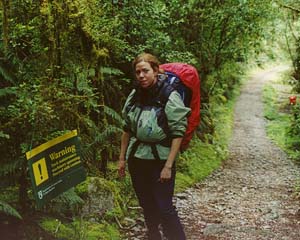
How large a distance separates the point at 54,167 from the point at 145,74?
118 cm

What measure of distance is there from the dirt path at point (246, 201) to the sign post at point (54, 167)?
2.54m

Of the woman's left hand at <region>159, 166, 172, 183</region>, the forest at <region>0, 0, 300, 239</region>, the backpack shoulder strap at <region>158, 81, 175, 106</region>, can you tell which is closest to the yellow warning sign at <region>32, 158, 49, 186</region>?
the forest at <region>0, 0, 300, 239</region>

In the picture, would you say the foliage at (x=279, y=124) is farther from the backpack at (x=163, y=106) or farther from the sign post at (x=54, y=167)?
the sign post at (x=54, y=167)

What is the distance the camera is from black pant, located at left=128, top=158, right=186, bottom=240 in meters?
4.36

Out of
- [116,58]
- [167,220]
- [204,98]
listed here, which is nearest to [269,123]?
[204,98]

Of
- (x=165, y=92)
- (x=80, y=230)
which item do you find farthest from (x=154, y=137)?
(x=80, y=230)

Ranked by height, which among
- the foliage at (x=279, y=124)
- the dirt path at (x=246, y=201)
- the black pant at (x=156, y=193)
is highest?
the black pant at (x=156, y=193)

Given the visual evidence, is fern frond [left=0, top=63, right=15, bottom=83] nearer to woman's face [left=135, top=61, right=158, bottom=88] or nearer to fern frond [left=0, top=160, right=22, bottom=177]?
fern frond [left=0, top=160, right=22, bottom=177]

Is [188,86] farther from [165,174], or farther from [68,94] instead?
[68,94]

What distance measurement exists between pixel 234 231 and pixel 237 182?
3757mm

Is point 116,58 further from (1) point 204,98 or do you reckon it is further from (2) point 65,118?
(1) point 204,98

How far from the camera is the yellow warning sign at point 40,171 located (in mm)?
3639

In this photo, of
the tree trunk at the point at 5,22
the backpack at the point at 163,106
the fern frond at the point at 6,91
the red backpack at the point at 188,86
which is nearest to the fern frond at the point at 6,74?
the fern frond at the point at 6,91

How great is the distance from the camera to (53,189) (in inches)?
151
